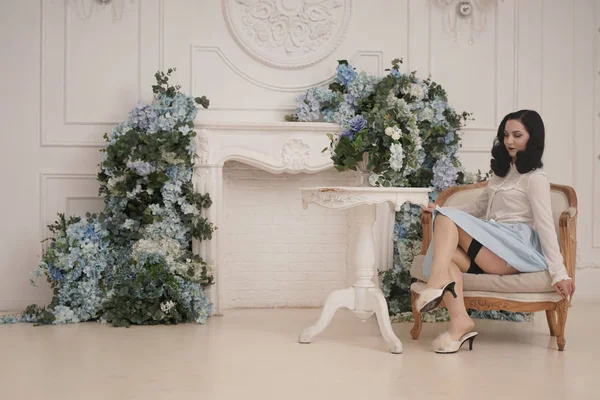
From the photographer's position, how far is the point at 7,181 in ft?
17.7

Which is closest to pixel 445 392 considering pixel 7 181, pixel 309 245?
pixel 309 245

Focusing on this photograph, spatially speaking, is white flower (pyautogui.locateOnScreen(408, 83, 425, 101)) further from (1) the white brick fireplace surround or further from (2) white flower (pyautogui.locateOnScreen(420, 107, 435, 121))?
(1) the white brick fireplace surround

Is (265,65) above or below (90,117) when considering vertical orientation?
above

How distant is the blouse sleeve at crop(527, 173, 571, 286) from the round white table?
1.92ft

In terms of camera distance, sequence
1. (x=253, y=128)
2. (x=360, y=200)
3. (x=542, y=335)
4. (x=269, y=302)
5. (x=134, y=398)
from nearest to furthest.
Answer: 1. (x=134, y=398)
2. (x=360, y=200)
3. (x=542, y=335)
4. (x=253, y=128)
5. (x=269, y=302)

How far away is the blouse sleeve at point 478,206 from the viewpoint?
4355mm

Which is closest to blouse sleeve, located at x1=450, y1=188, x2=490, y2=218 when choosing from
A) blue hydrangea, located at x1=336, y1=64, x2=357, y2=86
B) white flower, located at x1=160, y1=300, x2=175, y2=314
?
blue hydrangea, located at x1=336, y1=64, x2=357, y2=86

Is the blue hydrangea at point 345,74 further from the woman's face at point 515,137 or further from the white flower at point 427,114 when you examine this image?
the woman's face at point 515,137

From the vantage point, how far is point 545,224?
12.9 ft

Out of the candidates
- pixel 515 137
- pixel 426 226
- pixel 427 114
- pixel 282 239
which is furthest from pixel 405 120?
pixel 282 239

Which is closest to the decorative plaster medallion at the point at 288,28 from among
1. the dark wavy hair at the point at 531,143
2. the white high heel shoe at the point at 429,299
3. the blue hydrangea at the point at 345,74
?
the blue hydrangea at the point at 345,74

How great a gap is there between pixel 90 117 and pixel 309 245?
1926mm

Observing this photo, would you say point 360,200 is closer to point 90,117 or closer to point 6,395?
point 6,395

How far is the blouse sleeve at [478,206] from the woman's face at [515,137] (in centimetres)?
35
